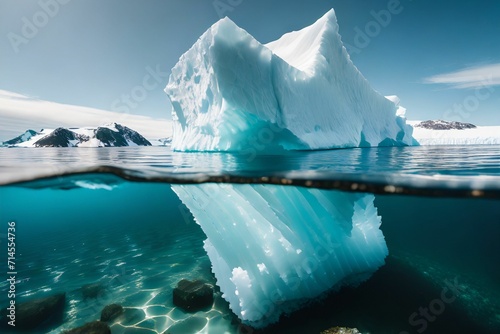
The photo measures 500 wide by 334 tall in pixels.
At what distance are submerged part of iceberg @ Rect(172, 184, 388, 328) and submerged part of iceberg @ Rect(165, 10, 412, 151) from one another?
9.50 m

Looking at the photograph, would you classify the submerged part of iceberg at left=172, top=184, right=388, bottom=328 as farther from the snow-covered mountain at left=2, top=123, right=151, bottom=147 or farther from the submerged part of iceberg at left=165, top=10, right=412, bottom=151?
the snow-covered mountain at left=2, top=123, right=151, bottom=147

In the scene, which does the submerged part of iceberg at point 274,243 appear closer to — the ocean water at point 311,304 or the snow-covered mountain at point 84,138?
the ocean water at point 311,304

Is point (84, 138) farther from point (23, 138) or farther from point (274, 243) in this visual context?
point (274, 243)

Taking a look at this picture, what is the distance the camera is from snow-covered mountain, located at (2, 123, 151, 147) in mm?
96875

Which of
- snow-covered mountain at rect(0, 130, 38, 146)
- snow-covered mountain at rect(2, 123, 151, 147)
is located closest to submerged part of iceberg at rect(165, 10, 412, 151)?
snow-covered mountain at rect(2, 123, 151, 147)

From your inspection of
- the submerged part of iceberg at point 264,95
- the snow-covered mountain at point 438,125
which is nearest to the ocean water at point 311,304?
the submerged part of iceberg at point 264,95

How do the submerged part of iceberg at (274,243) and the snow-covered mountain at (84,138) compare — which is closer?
the submerged part of iceberg at (274,243)

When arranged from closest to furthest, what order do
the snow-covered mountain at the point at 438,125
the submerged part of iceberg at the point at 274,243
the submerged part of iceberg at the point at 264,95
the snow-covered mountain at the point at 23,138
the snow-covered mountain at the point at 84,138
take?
the submerged part of iceberg at the point at 274,243
the submerged part of iceberg at the point at 264,95
the snow-covered mountain at the point at 438,125
the snow-covered mountain at the point at 84,138
the snow-covered mountain at the point at 23,138

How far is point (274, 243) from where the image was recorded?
217 inches

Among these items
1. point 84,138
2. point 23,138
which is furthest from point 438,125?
point 23,138

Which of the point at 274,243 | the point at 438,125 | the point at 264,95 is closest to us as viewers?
the point at 274,243

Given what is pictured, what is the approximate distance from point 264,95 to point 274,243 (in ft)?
38.9

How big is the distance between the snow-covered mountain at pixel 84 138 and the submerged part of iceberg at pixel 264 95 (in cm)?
9945

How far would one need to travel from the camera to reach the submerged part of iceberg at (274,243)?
5.33m
